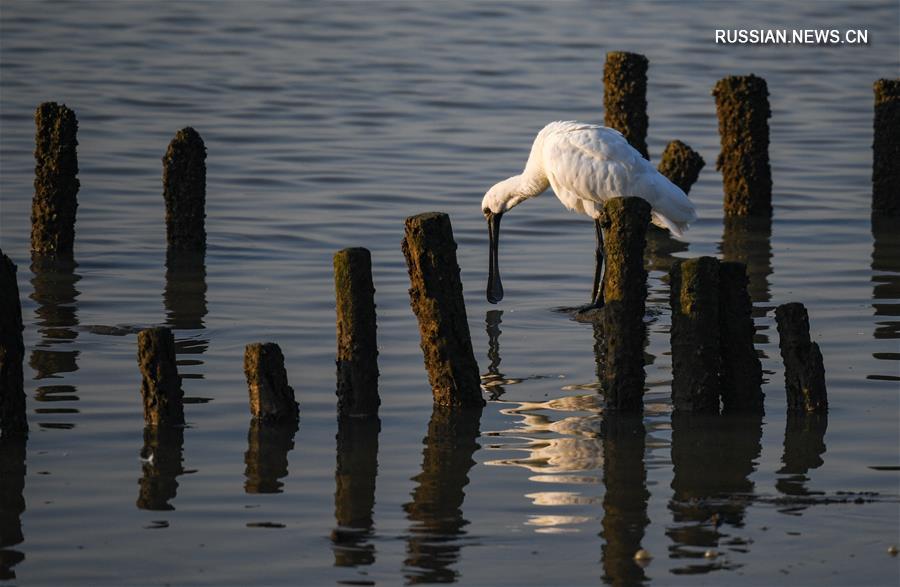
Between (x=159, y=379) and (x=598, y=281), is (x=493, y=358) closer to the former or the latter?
(x=598, y=281)

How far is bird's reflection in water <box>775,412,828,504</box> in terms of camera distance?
917cm

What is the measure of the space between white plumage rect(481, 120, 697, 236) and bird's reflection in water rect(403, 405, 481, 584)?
424cm

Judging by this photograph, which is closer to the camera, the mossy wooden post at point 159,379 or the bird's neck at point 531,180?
the mossy wooden post at point 159,379

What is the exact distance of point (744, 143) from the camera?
17562mm

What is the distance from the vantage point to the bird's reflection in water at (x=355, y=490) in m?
8.08

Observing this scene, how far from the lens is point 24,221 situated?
17375mm

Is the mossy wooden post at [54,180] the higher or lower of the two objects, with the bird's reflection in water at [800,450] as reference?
higher

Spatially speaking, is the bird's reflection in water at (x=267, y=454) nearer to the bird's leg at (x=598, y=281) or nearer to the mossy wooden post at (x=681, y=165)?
the bird's leg at (x=598, y=281)

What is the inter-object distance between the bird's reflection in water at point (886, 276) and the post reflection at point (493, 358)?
108 inches

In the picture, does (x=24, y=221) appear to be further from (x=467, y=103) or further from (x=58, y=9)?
(x=58, y=9)

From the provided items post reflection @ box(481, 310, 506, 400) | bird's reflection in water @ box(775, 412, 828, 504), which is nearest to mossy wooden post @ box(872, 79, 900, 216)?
post reflection @ box(481, 310, 506, 400)

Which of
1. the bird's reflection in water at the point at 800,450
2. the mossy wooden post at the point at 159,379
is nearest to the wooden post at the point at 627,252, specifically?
the bird's reflection in water at the point at 800,450

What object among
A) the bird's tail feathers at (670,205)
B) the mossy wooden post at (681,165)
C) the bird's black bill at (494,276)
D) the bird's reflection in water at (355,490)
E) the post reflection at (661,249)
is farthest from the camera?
the mossy wooden post at (681,165)

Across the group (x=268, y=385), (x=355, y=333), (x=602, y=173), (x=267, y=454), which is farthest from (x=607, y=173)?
(x=267, y=454)
